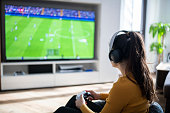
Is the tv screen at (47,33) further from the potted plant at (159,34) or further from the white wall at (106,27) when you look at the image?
the potted plant at (159,34)

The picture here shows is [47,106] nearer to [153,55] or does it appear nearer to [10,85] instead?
[10,85]

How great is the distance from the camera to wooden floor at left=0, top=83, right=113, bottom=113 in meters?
2.50

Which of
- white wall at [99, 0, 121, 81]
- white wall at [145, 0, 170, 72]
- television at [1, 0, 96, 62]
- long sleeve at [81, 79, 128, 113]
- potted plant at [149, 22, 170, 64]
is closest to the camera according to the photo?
long sleeve at [81, 79, 128, 113]

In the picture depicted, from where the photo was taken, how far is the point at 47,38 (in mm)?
3518

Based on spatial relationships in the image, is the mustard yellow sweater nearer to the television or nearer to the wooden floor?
the wooden floor

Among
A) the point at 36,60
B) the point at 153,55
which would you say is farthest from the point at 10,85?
the point at 153,55

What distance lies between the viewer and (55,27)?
11.6 feet

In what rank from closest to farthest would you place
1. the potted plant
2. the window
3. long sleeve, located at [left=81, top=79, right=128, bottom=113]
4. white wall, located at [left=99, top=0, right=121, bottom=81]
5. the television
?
long sleeve, located at [left=81, top=79, right=128, bottom=113], the television, white wall, located at [left=99, top=0, right=121, bottom=81], the potted plant, the window

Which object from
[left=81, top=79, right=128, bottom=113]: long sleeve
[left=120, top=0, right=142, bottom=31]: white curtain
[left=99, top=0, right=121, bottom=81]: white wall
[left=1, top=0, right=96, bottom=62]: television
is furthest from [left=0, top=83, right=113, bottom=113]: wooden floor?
[left=120, top=0, right=142, bottom=31]: white curtain

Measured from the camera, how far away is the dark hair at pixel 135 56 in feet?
3.49

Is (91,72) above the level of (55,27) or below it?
below

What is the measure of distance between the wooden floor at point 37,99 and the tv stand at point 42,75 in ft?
0.47

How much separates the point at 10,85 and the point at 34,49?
2.49 feet

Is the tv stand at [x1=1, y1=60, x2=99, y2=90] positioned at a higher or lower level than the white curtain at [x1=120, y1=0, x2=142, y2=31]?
lower
